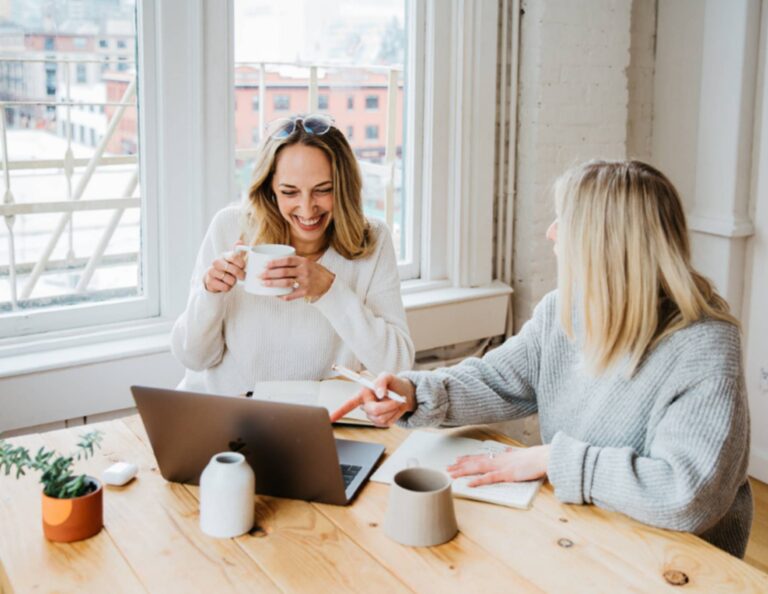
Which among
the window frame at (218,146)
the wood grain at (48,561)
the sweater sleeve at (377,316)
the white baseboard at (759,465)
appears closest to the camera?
the wood grain at (48,561)

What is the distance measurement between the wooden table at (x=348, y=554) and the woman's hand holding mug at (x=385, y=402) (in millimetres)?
181

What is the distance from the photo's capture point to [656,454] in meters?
1.46

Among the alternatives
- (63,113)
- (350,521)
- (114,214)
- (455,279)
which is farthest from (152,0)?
(350,521)

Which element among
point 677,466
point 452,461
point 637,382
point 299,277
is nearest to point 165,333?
point 299,277

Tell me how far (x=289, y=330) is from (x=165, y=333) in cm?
70

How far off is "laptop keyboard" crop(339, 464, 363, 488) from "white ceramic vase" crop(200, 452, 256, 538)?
0.66 ft

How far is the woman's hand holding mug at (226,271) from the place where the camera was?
2.00 meters

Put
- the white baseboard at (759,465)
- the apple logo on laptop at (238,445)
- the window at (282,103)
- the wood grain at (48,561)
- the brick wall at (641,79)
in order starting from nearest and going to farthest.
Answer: the wood grain at (48,561) → the apple logo on laptop at (238,445) → the window at (282,103) → the white baseboard at (759,465) → the brick wall at (641,79)

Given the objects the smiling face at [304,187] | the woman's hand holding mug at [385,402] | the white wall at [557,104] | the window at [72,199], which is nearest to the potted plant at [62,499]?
the woman's hand holding mug at [385,402]

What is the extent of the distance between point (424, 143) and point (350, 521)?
197cm

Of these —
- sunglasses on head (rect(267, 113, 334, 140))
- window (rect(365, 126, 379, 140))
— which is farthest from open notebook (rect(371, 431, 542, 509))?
window (rect(365, 126, 379, 140))

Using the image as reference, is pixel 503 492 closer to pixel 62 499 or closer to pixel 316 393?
pixel 316 393

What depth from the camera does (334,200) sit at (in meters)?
2.18

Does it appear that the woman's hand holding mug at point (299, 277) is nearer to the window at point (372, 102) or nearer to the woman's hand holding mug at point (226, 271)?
the woman's hand holding mug at point (226, 271)
